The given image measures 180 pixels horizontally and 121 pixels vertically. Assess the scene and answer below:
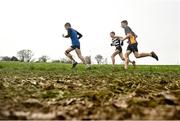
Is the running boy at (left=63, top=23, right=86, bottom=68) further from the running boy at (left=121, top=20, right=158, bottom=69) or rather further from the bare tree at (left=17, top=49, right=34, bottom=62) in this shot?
the bare tree at (left=17, top=49, right=34, bottom=62)

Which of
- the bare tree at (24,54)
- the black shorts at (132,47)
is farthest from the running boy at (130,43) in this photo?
the bare tree at (24,54)

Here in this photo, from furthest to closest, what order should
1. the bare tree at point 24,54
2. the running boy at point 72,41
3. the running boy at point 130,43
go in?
the bare tree at point 24,54
the running boy at point 72,41
the running boy at point 130,43

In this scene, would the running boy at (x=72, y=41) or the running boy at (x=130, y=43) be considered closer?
the running boy at (x=130, y=43)

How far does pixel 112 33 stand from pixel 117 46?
0.70 metres

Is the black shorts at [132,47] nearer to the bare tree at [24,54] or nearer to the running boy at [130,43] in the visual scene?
the running boy at [130,43]

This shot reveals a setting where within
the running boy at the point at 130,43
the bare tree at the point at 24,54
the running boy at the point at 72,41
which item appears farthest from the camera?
the bare tree at the point at 24,54

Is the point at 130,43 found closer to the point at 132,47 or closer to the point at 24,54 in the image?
the point at 132,47

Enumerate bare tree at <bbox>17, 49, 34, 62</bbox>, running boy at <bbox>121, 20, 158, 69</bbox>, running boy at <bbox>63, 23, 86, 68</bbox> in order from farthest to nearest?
1. bare tree at <bbox>17, 49, 34, 62</bbox>
2. running boy at <bbox>63, 23, 86, 68</bbox>
3. running boy at <bbox>121, 20, 158, 69</bbox>

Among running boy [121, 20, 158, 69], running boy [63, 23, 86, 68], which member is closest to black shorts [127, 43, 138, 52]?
running boy [121, 20, 158, 69]

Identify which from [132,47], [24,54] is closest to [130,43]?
[132,47]

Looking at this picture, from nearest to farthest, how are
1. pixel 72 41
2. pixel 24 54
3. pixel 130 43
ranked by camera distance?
pixel 130 43 → pixel 72 41 → pixel 24 54

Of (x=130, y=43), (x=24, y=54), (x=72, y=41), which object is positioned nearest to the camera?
(x=130, y=43)

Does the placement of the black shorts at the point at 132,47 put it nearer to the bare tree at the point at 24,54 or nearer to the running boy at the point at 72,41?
the running boy at the point at 72,41

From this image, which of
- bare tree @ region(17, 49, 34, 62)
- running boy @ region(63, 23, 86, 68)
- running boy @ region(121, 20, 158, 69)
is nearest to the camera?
running boy @ region(121, 20, 158, 69)
